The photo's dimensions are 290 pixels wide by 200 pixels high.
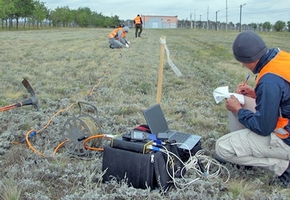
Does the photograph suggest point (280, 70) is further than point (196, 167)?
No

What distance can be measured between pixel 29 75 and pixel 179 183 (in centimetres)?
728

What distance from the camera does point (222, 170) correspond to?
3785 millimetres

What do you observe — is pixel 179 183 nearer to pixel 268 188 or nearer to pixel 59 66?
pixel 268 188

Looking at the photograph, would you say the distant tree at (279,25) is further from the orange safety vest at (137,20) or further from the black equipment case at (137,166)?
the black equipment case at (137,166)

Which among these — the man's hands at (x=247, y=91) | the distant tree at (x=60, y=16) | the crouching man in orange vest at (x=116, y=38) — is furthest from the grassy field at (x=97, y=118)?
the distant tree at (x=60, y=16)

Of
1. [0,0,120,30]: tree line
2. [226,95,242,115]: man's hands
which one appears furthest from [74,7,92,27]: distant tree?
[226,95,242,115]: man's hands

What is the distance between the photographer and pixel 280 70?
3.11 meters

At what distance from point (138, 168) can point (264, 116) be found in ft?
4.02

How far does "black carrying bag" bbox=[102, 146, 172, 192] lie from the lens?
3.16 metres

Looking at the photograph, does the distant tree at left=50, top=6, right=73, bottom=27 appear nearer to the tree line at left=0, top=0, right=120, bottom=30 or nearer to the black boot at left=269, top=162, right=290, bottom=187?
the tree line at left=0, top=0, right=120, bottom=30

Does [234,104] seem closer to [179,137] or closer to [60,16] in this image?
[179,137]

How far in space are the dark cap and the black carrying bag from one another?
120cm

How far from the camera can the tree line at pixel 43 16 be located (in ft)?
195

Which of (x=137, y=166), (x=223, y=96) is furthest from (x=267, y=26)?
(x=137, y=166)
